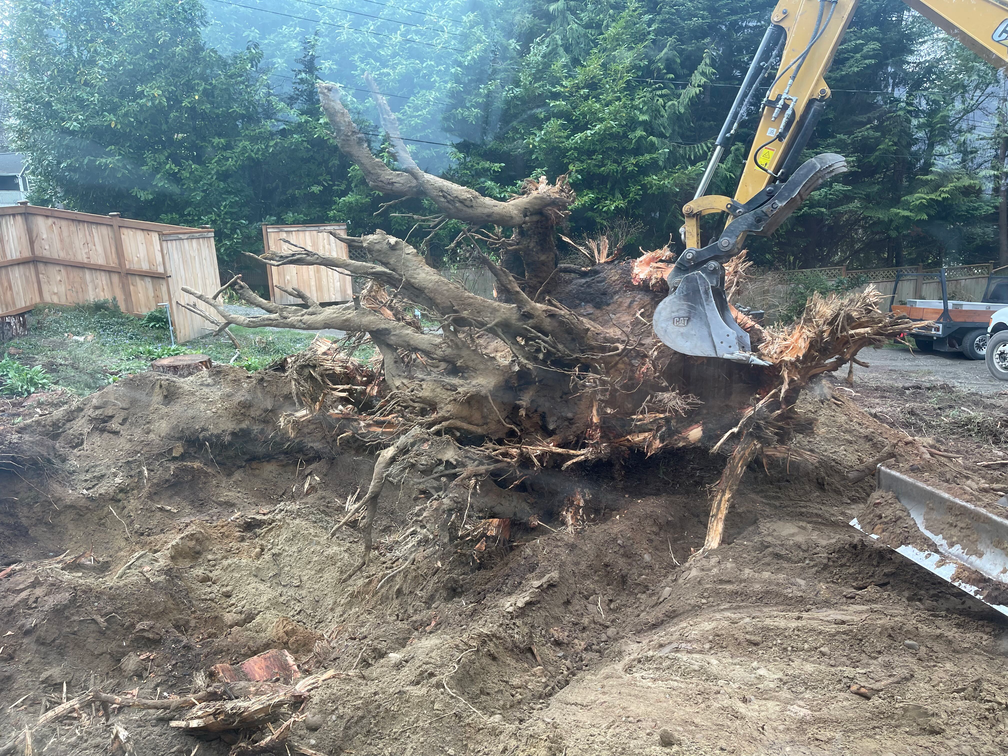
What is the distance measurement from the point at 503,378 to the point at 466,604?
4.99ft

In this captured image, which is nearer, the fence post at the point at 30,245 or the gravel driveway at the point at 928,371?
the gravel driveway at the point at 928,371

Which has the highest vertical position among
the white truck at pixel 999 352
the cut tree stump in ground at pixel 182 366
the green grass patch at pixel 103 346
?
the cut tree stump in ground at pixel 182 366

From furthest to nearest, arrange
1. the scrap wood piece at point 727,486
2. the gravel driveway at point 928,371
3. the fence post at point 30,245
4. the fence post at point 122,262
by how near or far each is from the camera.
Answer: the fence post at point 122,262, the fence post at point 30,245, the gravel driveway at point 928,371, the scrap wood piece at point 727,486

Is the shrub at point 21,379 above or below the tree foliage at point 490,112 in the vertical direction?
below

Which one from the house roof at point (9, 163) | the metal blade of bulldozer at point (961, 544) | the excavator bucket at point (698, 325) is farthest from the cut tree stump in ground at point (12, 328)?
the house roof at point (9, 163)

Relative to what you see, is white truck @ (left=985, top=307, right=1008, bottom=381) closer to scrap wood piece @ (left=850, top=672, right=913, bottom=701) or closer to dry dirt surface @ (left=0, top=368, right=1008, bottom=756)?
dry dirt surface @ (left=0, top=368, right=1008, bottom=756)

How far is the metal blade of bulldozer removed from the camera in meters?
3.14

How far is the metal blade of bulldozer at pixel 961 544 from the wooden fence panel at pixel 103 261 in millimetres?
9175

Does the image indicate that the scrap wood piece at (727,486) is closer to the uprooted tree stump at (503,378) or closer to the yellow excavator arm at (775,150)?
the uprooted tree stump at (503,378)

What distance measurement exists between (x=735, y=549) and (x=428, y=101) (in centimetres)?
1300

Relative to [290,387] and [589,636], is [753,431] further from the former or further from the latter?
[290,387]

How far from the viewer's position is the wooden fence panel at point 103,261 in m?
9.57

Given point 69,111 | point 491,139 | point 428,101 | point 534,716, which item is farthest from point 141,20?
point 534,716

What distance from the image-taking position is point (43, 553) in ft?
14.1
